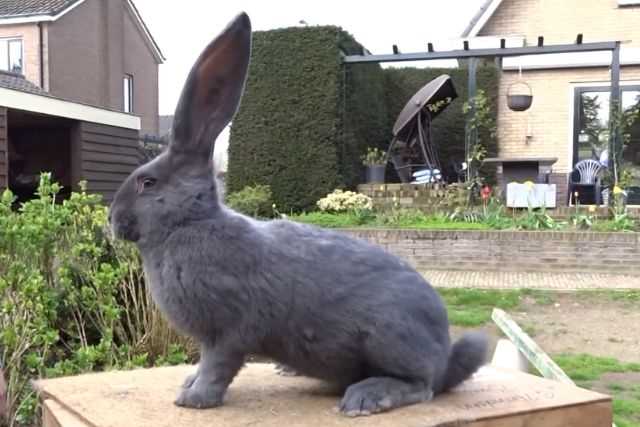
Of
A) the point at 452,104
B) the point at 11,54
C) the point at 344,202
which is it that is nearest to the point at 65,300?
the point at 344,202

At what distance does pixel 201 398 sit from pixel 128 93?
27.8 meters

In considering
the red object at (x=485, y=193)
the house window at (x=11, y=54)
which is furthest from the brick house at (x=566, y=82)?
the house window at (x=11, y=54)

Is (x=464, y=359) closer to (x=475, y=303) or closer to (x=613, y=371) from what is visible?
(x=613, y=371)

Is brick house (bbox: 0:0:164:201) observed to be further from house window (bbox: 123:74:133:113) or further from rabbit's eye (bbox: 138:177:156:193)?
rabbit's eye (bbox: 138:177:156:193)

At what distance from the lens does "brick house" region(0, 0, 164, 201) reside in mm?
13945

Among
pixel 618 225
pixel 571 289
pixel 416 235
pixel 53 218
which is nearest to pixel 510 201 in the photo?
pixel 618 225

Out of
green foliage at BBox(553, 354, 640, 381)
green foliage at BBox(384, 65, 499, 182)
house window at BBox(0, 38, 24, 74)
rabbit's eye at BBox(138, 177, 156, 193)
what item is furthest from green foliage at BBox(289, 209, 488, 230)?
house window at BBox(0, 38, 24, 74)

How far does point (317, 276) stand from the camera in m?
1.58

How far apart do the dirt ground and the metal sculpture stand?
6.01 m

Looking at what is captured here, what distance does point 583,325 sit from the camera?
19.5 ft

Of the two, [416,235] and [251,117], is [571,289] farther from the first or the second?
[251,117]

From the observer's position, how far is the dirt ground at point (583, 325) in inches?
205

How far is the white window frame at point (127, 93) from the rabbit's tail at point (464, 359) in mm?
27092

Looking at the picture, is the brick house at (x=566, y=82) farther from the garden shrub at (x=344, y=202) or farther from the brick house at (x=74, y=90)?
the brick house at (x=74, y=90)
